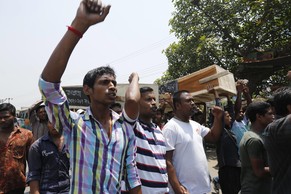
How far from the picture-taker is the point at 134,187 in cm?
219

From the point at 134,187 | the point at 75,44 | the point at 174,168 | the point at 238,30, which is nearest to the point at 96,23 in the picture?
the point at 75,44

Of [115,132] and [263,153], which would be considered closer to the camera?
[115,132]

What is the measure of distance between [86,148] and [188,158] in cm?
160

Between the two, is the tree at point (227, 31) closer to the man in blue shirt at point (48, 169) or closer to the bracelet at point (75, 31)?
the man in blue shirt at point (48, 169)

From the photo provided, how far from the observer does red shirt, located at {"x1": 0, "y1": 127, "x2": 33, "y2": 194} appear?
12.0ft

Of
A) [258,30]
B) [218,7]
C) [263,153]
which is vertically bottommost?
[263,153]

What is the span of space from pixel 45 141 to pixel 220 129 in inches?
73.7

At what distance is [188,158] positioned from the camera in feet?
10.8

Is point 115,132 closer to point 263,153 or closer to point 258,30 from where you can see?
point 263,153

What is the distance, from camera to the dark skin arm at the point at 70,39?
1.76m

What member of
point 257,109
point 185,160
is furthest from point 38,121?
point 257,109

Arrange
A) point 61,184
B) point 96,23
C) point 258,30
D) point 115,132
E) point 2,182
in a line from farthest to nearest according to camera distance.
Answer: point 258,30, point 2,182, point 61,184, point 115,132, point 96,23

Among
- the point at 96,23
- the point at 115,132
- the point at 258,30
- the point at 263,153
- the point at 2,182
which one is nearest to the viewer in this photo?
the point at 96,23

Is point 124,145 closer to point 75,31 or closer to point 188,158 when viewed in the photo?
Answer: point 75,31
